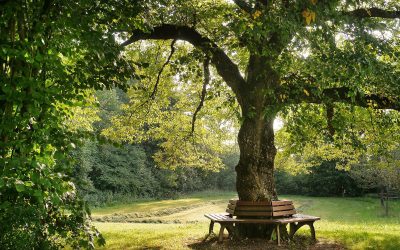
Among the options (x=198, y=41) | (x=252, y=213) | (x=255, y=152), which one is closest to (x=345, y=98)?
(x=255, y=152)

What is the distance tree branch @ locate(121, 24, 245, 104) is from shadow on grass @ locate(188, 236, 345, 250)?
3.58 m

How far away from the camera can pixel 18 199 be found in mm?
4516

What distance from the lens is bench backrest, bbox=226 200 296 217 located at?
30.8 ft

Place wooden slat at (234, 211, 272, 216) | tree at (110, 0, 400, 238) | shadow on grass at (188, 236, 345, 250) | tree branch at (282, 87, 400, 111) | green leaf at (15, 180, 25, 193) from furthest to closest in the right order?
tree branch at (282, 87, 400, 111) < wooden slat at (234, 211, 272, 216) < shadow on grass at (188, 236, 345, 250) < tree at (110, 0, 400, 238) < green leaf at (15, 180, 25, 193)

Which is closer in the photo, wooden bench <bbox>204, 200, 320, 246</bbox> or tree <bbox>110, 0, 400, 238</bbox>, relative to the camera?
tree <bbox>110, 0, 400, 238</bbox>

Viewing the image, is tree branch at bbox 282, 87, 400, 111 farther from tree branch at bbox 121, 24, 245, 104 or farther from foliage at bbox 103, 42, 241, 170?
foliage at bbox 103, 42, 241, 170

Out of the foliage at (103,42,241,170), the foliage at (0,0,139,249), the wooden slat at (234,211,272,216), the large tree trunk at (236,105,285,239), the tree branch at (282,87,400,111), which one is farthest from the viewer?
the foliage at (103,42,241,170)

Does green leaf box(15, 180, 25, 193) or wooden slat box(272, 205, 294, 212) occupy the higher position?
green leaf box(15, 180, 25, 193)

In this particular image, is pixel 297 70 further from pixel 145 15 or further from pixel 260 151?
pixel 145 15

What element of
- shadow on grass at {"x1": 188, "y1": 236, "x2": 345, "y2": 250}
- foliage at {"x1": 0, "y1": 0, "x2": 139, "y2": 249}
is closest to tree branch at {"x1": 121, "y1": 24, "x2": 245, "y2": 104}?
shadow on grass at {"x1": 188, "y1": 236, "x2": 345, "y2": 250}

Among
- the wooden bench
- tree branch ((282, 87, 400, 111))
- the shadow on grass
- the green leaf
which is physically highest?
tree branch ((282, 87, 400, 111))

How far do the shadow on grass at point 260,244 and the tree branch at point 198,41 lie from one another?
11.7 feet

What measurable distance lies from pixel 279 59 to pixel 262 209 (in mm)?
3688

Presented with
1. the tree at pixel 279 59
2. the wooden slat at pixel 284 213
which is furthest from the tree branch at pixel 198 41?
the wooden slat at pixel 284 213
